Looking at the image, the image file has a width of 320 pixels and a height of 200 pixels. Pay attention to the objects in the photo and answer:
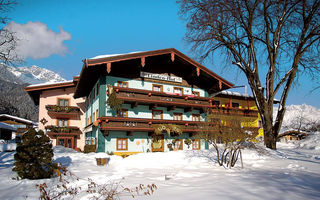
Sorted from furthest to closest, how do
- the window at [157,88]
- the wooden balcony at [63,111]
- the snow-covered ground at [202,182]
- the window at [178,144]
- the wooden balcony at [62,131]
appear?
the wooden balcony at [63,111], the wooden balcony at [62,131], the window at [157,88], the window at [178,144], the snow-covered ground at [202,182]

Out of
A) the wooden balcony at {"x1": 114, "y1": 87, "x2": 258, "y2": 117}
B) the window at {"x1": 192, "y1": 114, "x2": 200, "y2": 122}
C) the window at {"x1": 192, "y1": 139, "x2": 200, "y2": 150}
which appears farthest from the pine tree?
the window at {"x1": 192, "y1": 114, "x2": 200, "y2": 122}

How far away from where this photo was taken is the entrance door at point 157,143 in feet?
73.3

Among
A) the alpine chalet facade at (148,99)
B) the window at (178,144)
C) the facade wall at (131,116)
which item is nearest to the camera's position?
the alpine chalet facade at (148,99)

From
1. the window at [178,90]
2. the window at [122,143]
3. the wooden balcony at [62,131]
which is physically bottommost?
the window at [122,143]

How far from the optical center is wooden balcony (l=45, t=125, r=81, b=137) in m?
26.5

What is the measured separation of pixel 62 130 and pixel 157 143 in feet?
36.3

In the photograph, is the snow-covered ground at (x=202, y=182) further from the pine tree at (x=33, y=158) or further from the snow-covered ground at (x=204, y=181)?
the pine tree at (x=33, y=158)

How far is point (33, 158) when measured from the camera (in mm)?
10055

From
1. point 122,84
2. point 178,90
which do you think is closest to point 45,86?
point 122,84

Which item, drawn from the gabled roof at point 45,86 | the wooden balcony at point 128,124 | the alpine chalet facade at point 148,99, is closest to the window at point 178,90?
the alpine chalet facade at point 148,99

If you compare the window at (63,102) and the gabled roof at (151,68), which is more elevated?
the gabled roof at (151,68)

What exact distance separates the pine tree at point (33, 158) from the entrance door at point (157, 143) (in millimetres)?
12550

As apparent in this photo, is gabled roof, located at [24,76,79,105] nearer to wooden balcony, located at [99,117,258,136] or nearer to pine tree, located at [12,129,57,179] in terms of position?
wooden balcony, located at [99,117,258,136]

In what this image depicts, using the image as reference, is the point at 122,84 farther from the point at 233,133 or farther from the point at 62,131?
the point at 233,133
